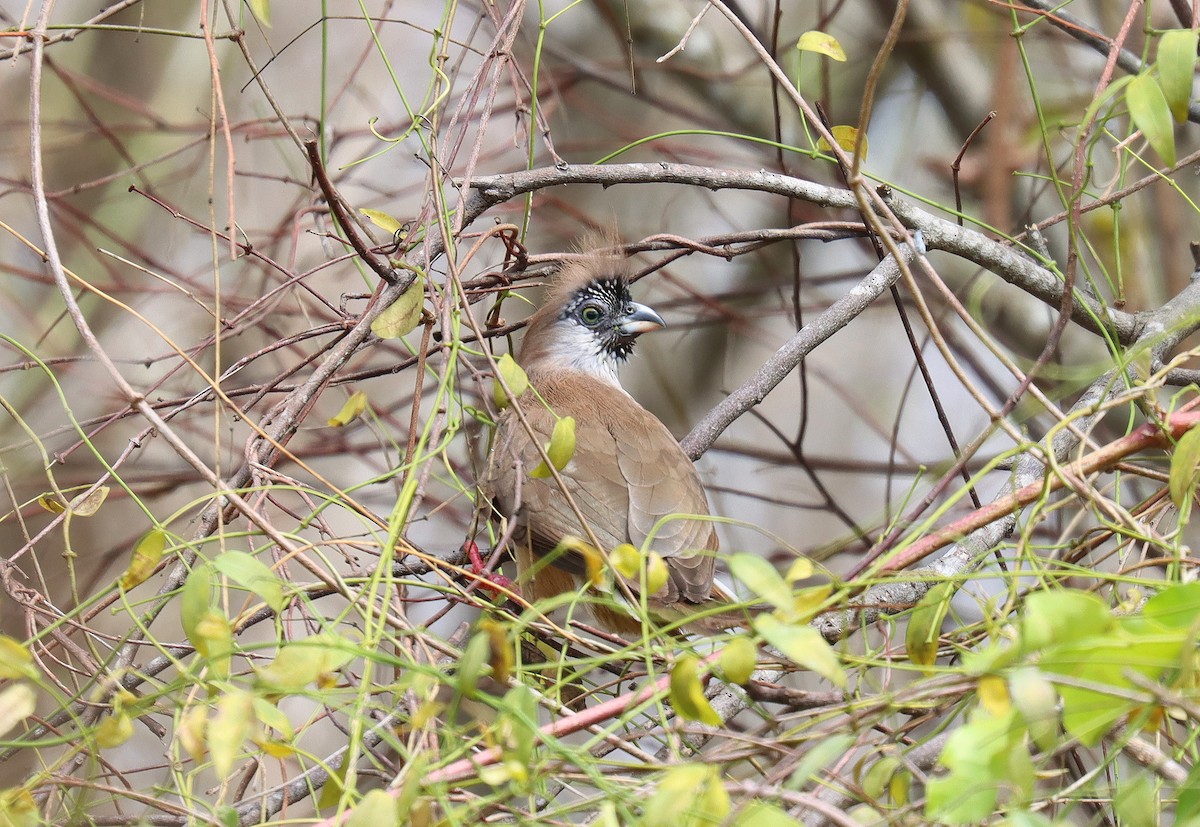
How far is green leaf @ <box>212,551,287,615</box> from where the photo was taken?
58.9 inches

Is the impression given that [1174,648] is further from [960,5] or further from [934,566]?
[960,5]

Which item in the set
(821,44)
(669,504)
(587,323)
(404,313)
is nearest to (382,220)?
(404,313)

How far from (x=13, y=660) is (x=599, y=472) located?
2.24 metres

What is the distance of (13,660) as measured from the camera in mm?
1494

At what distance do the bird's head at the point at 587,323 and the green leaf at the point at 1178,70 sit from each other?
3.06 meters

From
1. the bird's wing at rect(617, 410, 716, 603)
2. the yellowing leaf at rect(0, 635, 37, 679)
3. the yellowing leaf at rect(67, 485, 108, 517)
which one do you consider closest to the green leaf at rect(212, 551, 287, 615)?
the yellowing leaf at rect(0, 635, 37, 679)

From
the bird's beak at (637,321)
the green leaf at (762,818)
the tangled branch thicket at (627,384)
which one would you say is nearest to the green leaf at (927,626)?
the tangled branch thicket at (627,384)

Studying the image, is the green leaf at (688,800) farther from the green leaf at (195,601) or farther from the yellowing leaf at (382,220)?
the yellowing leaf at (382,220)

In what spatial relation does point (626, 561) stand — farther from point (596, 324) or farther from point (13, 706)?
point (596, 324)

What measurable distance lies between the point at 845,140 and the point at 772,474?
5.08 meters

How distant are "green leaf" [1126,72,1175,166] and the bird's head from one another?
120 inches

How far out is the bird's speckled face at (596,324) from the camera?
4621 millimetres

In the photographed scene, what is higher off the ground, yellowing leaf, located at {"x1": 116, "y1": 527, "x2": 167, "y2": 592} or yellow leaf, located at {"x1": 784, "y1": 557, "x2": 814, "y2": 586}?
yellowing leaf, located at {"x1": 116, "y1": 527, "x2": 167, "y2": 592}

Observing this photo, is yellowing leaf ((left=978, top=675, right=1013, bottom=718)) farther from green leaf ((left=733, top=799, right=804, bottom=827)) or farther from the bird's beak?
the bird's beak
